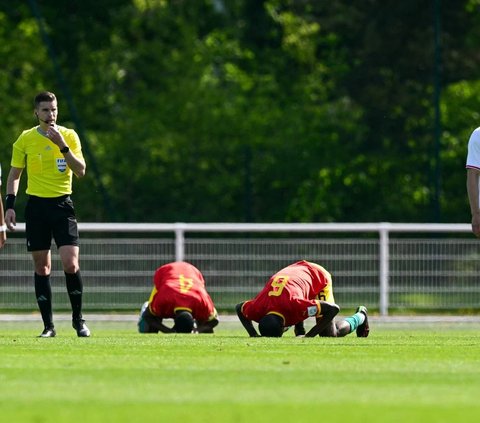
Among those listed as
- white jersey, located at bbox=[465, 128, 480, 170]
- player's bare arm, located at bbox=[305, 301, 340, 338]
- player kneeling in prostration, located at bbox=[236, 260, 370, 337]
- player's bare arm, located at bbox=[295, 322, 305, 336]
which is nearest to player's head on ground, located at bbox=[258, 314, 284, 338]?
player kneeling in prostration, located at bbox=[236, 260, 370, 337]

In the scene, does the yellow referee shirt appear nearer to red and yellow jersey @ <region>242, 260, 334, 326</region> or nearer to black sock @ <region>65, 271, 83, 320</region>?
black sock @ <region>65, 271, 83, 320</region>

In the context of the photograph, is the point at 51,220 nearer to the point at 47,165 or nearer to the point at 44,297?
the point at 47,165

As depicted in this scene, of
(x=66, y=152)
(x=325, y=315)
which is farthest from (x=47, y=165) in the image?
(x=325, y=315)

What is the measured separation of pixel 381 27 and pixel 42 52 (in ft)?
25.1

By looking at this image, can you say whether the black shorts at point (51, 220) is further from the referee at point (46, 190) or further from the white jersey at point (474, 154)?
the white jersey at point (474, 154)

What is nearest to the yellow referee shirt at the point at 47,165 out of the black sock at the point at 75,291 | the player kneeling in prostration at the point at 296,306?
the black sock at the point at 75,291

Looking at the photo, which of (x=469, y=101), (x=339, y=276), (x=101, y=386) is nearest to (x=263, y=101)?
(x=469, y=101)

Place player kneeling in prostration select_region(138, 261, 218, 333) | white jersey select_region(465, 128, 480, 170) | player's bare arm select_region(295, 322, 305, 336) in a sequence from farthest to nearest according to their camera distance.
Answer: player kneeling in prostration select_region(138, 261, 218, 333), player's bare arm select_region(295, 322, 305, 336), white jersey select_region(465, 128, 480, 170)

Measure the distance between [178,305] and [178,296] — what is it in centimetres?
8

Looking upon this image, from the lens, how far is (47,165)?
1254cm

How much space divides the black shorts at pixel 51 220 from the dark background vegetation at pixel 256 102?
34.4 feet

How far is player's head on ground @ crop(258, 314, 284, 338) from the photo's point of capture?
1237 cm

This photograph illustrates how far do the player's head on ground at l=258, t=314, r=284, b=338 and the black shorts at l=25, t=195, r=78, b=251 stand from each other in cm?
173

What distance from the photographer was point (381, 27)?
30453mm
